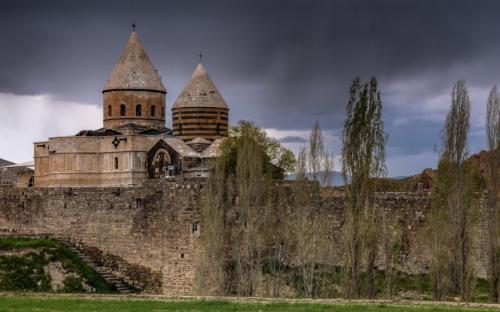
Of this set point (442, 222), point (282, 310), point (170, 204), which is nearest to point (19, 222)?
point (170, 204)

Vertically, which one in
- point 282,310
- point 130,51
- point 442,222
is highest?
point 130,51

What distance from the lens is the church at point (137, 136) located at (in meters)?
62.4

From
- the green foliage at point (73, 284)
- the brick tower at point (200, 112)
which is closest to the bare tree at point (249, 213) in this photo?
the green foliage at point (73, 284)

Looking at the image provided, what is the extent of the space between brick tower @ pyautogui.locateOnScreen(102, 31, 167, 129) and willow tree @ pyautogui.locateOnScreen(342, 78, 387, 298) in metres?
34.8

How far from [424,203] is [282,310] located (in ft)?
43.5

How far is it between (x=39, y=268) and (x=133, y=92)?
28004 millimetres

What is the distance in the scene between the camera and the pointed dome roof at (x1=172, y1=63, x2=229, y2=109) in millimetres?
65250

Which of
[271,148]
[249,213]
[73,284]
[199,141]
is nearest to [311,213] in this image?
[249,213]

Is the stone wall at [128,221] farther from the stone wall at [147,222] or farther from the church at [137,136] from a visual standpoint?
the church at [137,136]

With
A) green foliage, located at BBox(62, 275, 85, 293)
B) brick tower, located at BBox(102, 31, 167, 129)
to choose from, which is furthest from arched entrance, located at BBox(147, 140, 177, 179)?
green foliage, located at BBox(62, 275, 85, 293)

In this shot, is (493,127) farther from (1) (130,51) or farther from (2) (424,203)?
(1) (130,51)

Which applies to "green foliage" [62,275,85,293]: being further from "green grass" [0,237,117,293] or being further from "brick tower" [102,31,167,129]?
"brick tower" [102,31,167,129]

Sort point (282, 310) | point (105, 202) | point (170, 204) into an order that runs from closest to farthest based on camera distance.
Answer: point (282, 310) → point (170, 204) → point (105, 202)

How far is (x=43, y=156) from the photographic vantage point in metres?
65.8
